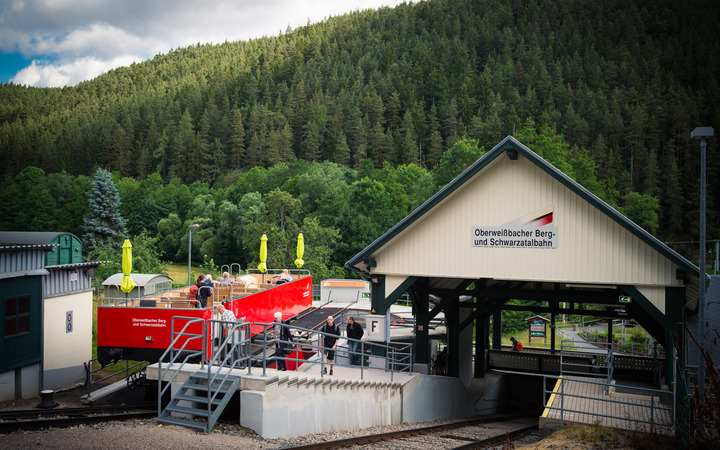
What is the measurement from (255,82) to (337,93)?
25.6m

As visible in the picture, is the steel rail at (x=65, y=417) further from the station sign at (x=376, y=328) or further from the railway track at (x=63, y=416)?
the station sign at (x=376, y=328)

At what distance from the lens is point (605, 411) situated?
44.3ft

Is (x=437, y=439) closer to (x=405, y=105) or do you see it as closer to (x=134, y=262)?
(x=134, y=262)

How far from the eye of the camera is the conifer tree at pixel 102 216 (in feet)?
246

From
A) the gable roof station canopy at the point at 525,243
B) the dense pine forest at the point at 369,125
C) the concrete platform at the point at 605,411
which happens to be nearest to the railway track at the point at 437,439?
the concrete platform at the point at 605,411

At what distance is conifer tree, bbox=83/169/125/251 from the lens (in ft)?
246

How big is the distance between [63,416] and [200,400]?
13.9ft

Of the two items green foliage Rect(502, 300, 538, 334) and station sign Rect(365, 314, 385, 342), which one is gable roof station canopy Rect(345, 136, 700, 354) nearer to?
station sign Rect(365, 314, 385, 342)

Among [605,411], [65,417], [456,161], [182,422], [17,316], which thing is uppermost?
[456,161]

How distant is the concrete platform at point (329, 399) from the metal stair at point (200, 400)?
20 cm

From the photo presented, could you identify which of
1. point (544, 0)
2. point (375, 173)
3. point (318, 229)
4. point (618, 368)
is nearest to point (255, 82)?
point (375, 173)

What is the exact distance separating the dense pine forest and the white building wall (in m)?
31.9

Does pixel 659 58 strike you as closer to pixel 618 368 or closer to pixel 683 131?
pixel 683 131

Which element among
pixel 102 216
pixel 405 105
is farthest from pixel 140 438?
pixel 405 105
